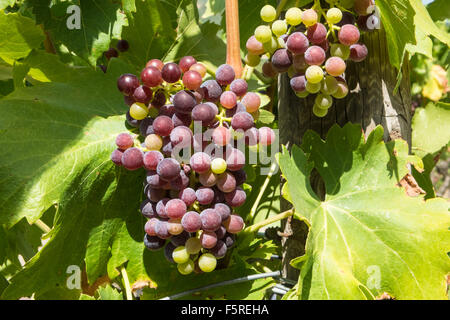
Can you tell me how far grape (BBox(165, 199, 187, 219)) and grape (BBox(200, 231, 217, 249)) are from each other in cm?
7

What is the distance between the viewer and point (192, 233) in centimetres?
102

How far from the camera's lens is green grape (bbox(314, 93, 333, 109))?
1.02 meters

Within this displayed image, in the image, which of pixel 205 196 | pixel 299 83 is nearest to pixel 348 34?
pixel 299 83

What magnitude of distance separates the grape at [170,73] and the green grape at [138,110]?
9cm

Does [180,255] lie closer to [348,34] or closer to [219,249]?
[219,249]

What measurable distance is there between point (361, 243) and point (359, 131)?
10.3 inches

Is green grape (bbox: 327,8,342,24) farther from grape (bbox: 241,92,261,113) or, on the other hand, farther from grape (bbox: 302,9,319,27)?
grape (bbox: 241,92,261,113)

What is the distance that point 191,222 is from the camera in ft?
3.09

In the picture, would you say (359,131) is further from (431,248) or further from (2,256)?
(2,256)

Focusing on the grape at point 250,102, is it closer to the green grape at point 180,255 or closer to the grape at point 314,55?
the grape at point 314,55

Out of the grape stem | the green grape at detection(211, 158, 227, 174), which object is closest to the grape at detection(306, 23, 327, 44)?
the green grape at detection(211, 158, 227, 174)

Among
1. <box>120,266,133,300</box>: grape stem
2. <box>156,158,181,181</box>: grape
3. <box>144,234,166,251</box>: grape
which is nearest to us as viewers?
<box>156,158,181,181</box>: grape

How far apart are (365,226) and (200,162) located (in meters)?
0.41
